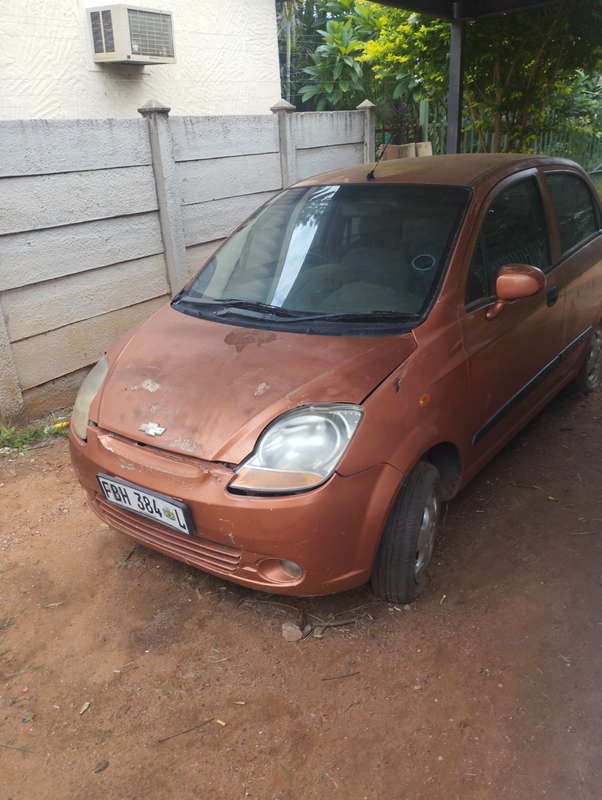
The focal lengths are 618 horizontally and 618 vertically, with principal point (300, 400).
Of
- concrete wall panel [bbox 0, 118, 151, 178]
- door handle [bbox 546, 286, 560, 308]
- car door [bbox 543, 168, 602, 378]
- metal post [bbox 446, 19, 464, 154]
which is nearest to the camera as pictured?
door handle [bbox 546, 286, 560, 308]

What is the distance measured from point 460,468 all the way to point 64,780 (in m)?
1.89

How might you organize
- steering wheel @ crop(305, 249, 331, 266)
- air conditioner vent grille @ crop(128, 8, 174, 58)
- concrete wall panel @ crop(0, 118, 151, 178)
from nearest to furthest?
steering wheel @ crop(305, 249, 331, 266), concrete wall panel @ crop(0, 118, 151, 178), air conditioner vent grille @ crop(128, 8, 174, 58)

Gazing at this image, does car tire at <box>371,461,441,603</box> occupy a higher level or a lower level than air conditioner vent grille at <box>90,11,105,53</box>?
lower

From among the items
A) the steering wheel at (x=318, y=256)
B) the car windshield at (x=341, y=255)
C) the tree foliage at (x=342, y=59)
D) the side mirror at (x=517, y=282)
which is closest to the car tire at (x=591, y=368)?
the side mirror at (x=517, y=282)

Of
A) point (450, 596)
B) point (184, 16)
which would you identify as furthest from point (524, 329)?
point (184, 16)

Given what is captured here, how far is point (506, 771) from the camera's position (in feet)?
6.23

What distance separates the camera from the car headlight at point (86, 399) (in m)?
2.62

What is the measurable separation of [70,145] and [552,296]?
3316mm

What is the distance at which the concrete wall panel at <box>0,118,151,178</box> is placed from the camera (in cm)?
394

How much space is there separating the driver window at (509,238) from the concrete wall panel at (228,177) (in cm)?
293


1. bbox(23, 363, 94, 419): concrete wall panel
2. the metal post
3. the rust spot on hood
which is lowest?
bbox(23, 363, 94, 419): concrete wall panel

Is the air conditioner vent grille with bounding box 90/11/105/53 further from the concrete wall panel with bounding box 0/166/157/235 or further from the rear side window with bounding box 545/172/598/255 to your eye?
the rear side window with bounding box 545/172/598/255

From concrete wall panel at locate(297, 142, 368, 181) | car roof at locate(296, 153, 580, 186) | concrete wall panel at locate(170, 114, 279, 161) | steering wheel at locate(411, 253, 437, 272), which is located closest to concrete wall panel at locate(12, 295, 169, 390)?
concrete wall panel at locate(170, 114, 279, 161)

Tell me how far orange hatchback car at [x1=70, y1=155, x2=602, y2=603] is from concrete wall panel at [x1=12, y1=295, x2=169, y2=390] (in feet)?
5.21
